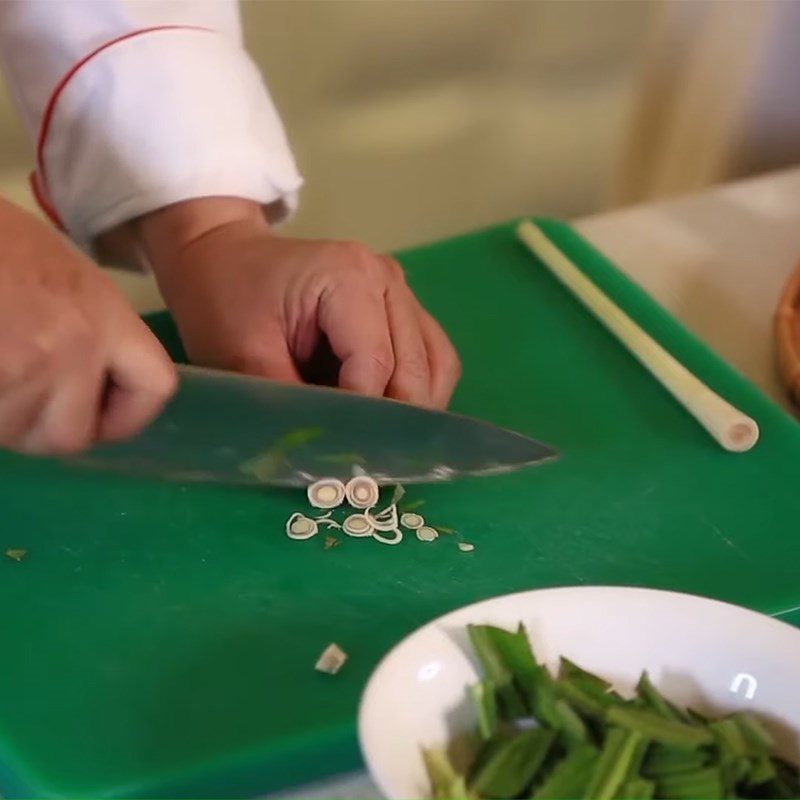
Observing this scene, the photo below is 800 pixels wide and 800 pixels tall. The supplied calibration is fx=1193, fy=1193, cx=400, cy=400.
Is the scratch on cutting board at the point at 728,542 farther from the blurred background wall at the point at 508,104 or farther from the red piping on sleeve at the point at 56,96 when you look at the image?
the blurred background wall at the point at 508,104

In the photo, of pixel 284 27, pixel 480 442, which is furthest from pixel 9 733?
pixel 284 27

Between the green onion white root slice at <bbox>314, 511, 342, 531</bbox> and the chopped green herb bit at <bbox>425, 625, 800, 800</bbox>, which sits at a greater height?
the chopped green herb bit at <bbox>425, 625, 800, 800</bbox>

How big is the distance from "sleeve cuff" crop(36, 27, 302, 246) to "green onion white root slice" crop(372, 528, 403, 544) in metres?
0.27

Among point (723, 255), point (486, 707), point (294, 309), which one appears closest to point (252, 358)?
point (294, 309)

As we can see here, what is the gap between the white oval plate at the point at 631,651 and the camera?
0.51 m

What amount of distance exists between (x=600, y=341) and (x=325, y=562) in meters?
0.31

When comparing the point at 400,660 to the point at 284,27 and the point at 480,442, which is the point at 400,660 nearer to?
the point at 480,442

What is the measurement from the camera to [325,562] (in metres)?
0.66

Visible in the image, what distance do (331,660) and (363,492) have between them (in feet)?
0.42

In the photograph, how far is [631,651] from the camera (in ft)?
1.75

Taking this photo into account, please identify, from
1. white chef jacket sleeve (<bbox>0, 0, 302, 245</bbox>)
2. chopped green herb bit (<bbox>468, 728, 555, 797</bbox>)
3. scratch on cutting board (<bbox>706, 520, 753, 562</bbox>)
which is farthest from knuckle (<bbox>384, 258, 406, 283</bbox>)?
chopped green herb bit (<bbox>468, 728, 555, 797</bbox>)

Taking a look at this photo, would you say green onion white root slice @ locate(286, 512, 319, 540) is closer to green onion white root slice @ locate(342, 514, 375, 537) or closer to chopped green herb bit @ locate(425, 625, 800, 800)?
green onion white root slice @ locate(342, 514, 375, 537)

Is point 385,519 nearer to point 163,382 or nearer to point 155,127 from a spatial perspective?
point 163,382

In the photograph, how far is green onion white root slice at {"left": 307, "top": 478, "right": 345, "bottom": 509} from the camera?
2.29ft
